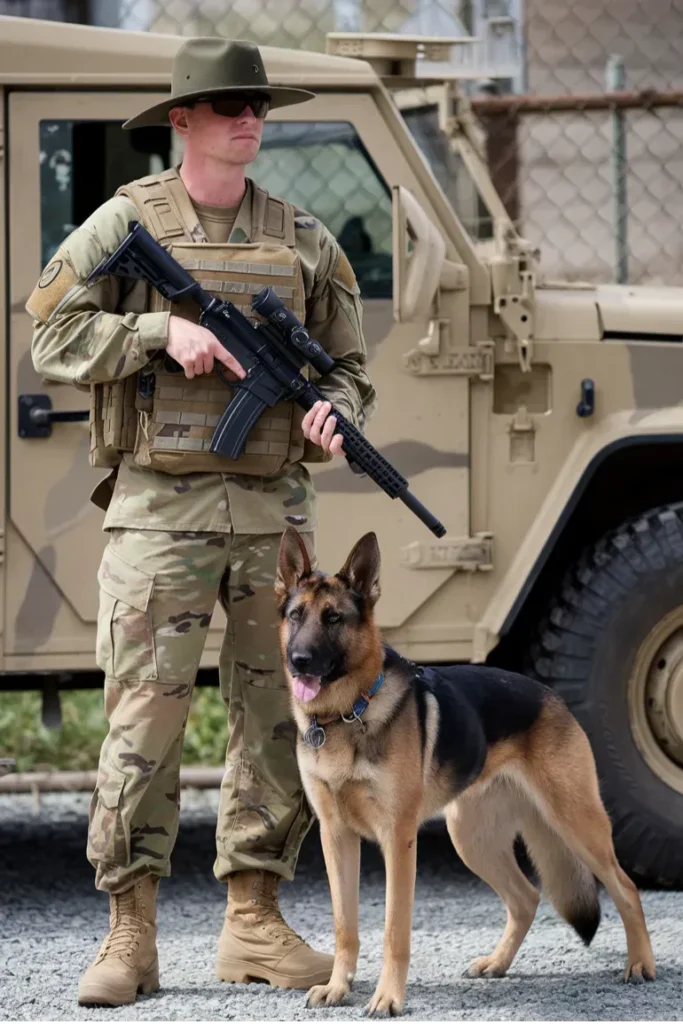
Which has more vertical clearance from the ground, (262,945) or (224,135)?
(224,135)

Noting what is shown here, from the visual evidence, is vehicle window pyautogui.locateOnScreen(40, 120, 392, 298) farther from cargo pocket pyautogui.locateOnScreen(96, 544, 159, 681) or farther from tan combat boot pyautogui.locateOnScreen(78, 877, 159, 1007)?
tan combat boot pyautogui.locateOnScreen(78, 877, 159, 1007)

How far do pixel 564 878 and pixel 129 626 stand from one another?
3.82 ft

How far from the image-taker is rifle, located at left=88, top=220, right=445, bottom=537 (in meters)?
3.43

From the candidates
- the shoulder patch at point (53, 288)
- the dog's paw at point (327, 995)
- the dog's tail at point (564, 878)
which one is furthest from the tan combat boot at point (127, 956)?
the shoulder patch at point (53, 288)

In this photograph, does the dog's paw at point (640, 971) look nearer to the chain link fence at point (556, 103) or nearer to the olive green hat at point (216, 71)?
the olive green hat at point (216, 71)

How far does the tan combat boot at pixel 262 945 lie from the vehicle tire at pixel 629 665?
1.14 m

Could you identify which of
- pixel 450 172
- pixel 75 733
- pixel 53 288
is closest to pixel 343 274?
pixel 53 288

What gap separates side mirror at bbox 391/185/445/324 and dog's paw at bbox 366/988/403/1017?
5.80ft

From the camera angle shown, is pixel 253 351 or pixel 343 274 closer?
pixel 253 351

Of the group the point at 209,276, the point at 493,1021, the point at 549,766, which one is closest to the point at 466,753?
the point at 549,766

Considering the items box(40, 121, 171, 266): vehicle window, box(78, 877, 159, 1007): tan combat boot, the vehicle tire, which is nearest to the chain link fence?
box(40, 121, 171, 266): vehicle window

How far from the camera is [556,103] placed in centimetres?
606

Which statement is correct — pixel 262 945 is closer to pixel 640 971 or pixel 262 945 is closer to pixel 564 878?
pixel 564 878

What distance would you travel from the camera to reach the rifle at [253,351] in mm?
3434
